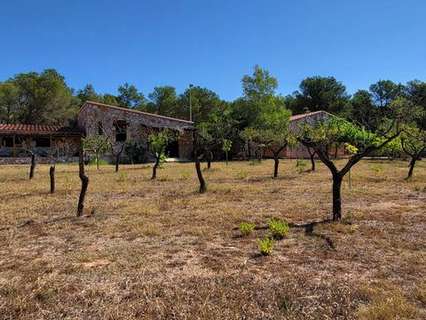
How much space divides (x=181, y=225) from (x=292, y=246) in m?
2.54

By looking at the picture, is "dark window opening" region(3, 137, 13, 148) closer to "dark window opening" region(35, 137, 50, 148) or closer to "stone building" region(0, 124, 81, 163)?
"stone building" region(0, 124, 81, 163)

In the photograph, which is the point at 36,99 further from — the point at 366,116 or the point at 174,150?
the point at 366,116

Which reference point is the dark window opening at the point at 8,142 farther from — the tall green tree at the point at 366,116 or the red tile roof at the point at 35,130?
the tall green tree at the point at 366,116

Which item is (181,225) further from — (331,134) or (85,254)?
(331,134)

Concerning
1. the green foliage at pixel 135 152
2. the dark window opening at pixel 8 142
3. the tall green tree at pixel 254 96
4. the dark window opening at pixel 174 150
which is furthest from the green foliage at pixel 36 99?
the tall green tree at pixel 254 96

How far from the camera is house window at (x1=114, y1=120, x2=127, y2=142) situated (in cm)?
3472

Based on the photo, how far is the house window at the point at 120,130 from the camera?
3472 centimetres

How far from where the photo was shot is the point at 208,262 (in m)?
5.37

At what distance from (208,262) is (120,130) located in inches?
1218

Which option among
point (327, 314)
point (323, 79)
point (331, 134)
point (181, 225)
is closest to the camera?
point (327, 314)

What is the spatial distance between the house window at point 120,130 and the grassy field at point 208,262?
24.9 m

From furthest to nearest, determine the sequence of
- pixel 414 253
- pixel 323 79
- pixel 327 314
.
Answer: pixel 323 79, pixel 414 253, pixel 327 314

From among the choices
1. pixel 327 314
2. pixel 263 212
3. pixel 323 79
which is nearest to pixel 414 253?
pixel 327 314

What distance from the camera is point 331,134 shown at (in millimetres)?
15281
